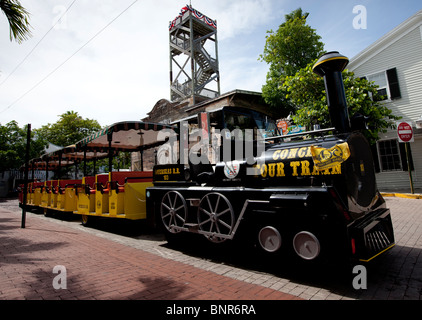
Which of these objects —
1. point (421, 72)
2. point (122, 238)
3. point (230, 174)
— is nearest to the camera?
point (230, 174)

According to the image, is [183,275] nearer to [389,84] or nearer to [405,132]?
[405,132]

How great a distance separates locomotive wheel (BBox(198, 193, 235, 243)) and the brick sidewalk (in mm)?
664

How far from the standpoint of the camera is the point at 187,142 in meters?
5.04

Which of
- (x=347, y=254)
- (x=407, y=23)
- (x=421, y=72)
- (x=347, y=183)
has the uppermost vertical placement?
(x=407, y=23)

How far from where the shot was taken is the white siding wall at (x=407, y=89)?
12023 mm

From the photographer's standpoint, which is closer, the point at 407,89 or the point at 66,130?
the point at 407,89

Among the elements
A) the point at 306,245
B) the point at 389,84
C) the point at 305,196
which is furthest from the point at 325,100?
the point at 306,245

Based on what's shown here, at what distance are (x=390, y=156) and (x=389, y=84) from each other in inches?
148

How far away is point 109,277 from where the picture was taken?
3588 mm

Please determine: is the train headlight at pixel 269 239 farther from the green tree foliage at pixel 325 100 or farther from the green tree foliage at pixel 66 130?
the green tree foliage at pixel 66 130

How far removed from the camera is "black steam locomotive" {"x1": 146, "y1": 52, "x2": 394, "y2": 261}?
2.96 meters

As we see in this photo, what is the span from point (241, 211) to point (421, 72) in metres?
13.7
